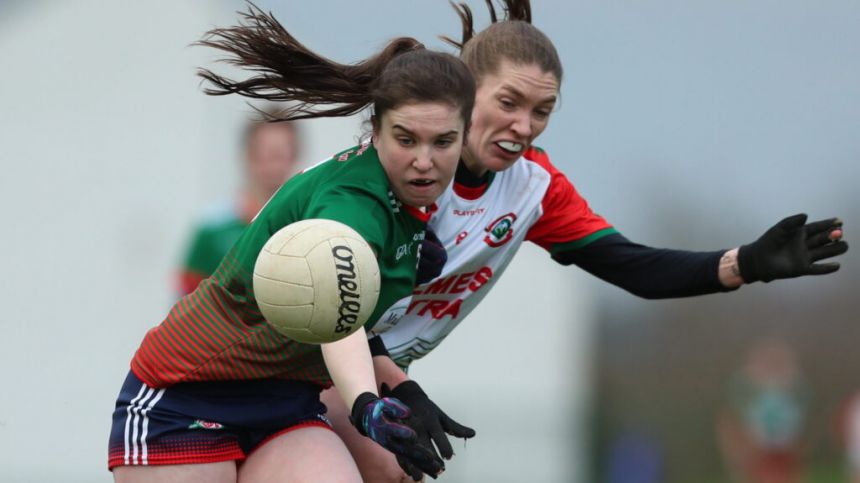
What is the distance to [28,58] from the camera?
42.3ft

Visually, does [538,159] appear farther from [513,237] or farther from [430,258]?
[430,258]

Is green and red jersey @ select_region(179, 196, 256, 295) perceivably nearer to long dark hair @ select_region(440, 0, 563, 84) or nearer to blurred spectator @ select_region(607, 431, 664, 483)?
long dark hair @ select_region(440, 0, 563, 84)

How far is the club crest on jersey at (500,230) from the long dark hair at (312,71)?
0.77 meters

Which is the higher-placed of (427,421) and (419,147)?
(419,147)

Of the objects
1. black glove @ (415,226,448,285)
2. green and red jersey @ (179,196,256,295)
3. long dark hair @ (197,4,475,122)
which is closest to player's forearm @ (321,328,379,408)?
black glove @ (415,226,448,285)

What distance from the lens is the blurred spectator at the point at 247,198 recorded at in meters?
6.99

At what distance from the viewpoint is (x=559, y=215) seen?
5441 mm

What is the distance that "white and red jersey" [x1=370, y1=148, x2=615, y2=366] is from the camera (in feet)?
16.7

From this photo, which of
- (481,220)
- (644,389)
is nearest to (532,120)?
(481,220)

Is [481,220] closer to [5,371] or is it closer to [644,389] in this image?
[5,371]

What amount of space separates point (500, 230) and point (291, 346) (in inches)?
48.0

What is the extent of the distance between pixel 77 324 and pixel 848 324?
1839 cm

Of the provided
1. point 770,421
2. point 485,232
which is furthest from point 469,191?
point 770,421

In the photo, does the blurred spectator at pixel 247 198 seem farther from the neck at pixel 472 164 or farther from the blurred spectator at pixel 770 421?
the blurred spectator at pixel 770 421
